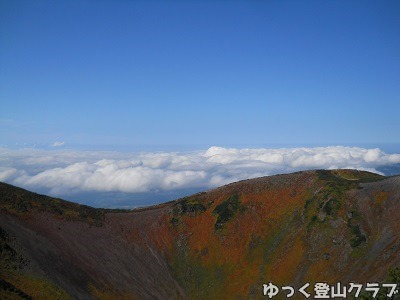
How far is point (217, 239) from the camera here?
9662 cm

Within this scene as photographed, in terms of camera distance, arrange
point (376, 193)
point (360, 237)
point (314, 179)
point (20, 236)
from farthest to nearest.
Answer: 1. point (314, 179)
2. point (376, 193)
3. point (360, 237)
4. point (20, 236)

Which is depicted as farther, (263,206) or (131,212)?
(131,212)

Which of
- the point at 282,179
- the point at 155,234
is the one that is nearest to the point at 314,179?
the point at 282,179

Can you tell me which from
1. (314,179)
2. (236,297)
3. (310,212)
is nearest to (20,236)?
(236,297)

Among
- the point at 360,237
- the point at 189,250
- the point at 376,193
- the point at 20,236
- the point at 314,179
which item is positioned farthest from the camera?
the point at 314,179

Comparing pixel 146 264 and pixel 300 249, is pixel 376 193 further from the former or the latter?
pixel 146 264

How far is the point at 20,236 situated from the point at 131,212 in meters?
42.0

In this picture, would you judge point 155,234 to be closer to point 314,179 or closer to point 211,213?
point 211,213

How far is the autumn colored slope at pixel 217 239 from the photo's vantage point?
232 feet

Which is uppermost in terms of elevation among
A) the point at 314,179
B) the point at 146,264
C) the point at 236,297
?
the point at 314,179

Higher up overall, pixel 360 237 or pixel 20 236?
pixel 20 236

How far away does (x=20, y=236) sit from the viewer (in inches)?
2729

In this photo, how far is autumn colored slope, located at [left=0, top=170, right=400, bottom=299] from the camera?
70.7 meters

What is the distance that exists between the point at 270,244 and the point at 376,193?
1090 inches
